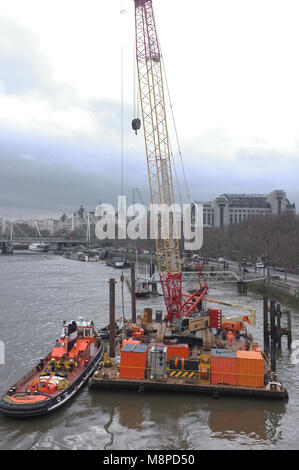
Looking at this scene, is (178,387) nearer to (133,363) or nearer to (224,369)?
(224,369)

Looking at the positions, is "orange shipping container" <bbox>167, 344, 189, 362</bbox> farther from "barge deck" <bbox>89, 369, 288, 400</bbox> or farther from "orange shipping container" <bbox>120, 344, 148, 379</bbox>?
"orange shipping container" <bbox>120, 344, 148, 379</bbox>

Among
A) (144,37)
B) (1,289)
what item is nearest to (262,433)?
(144,37)

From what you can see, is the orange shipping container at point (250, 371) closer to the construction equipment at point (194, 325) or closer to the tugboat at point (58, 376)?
the construction equipment at point (194, 325)

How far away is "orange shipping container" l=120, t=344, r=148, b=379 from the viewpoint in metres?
19.1

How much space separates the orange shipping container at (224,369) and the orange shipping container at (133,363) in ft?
11.8

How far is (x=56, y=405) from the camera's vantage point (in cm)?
1645

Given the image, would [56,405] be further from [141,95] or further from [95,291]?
[95,291]

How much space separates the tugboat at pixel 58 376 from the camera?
15.8m

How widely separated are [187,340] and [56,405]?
1056cm

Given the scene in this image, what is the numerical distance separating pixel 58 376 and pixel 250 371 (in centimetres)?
961

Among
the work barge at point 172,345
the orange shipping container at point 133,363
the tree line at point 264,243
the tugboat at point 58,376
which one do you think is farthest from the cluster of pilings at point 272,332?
the tree line at point 264,243

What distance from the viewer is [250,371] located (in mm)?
18328

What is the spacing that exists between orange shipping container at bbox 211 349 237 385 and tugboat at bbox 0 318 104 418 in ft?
22.8
